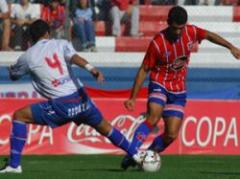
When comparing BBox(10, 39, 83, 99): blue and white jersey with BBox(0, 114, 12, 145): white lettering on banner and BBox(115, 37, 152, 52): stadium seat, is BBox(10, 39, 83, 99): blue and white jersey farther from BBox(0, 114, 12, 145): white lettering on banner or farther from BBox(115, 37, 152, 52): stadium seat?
BBox(115, 37, 152, 52): stadium seat

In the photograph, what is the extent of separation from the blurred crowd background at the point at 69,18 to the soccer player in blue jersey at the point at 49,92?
28.5 feet

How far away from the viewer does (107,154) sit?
17953 mm

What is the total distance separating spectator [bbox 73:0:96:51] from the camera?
20922 millimetres

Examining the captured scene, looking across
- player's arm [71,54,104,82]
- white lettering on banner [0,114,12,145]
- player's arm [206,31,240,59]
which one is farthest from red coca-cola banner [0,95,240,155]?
player's arm [71,54,104,82]

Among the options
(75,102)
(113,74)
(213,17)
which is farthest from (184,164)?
(213,17)

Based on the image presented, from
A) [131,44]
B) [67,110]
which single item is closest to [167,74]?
[67,110]

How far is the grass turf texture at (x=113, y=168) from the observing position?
11312 millimetres

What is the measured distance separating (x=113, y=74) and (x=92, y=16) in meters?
1.42

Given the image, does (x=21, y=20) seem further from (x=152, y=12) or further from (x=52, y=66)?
(x=52, y=66)

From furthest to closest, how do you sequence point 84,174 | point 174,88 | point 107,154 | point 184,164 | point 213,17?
point 213,17 < point 107,154 < point 184,164 < point 174,88 < point 84,174

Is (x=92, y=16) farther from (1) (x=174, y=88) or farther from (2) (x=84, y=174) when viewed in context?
(2) (x=84, y=174)

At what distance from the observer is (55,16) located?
20938mm

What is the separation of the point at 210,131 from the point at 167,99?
5678mm

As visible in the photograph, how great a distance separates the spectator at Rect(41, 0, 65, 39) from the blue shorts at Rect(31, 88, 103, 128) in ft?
29.0
